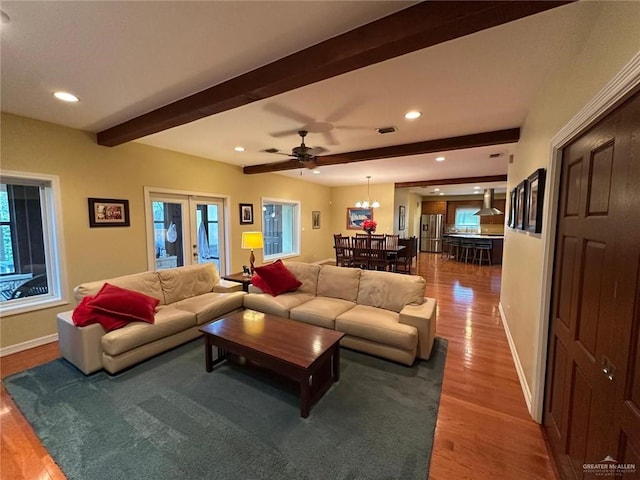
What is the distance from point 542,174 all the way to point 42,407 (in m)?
4.15

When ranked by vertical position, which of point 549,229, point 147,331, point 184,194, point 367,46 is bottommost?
point 147,331

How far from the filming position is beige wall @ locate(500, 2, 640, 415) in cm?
113

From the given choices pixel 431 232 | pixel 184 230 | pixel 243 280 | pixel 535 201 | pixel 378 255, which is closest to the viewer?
pixel 535 201

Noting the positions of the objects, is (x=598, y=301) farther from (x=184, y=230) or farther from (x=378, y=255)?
(x=184, y=230)

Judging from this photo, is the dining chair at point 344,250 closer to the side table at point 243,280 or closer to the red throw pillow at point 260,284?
the side table at point 243,280

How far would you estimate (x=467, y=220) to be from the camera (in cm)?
1108

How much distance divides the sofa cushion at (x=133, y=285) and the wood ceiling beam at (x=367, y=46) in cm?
198

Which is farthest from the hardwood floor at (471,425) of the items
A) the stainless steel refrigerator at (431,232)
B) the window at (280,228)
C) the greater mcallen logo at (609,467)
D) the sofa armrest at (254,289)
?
the stainless steel refrigerator at (431,232)

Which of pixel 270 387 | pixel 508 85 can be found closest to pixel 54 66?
pixel 270 387

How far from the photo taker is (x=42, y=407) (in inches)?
80.1

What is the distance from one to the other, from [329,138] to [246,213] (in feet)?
9.25

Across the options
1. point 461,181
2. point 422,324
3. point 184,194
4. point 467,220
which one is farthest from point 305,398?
point 467,220

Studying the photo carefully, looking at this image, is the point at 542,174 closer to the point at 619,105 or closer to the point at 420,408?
the point at 619,105

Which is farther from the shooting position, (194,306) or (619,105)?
(194,306)
